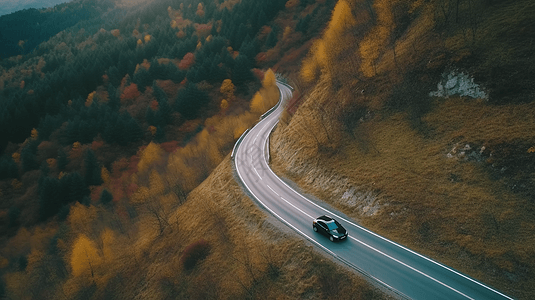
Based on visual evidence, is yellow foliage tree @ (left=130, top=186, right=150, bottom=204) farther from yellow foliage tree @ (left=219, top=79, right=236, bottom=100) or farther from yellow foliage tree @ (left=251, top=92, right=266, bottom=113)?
yellow foliage tree @ (left=219, top=79, right=236, bottom=100)

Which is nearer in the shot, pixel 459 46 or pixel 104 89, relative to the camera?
pixel 459 46

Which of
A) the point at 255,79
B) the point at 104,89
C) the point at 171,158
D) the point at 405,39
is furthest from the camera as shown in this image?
the point at 104,89

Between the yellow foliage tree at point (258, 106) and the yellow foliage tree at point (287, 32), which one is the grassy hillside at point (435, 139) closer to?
the yellow foliage tree at point (258, 106)

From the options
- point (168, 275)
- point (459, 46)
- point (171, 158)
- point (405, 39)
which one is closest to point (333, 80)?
point (405, 39)

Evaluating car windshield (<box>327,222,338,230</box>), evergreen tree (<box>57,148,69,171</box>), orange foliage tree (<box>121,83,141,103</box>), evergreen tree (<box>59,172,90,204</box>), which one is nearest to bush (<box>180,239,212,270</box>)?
car windshield (<box>327,222,338,230</box>)

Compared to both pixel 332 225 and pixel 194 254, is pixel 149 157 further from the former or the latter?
pixel 332 225

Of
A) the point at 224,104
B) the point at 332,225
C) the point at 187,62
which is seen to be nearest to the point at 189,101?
the point at 224,104

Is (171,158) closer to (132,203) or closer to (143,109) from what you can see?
(132,203)
